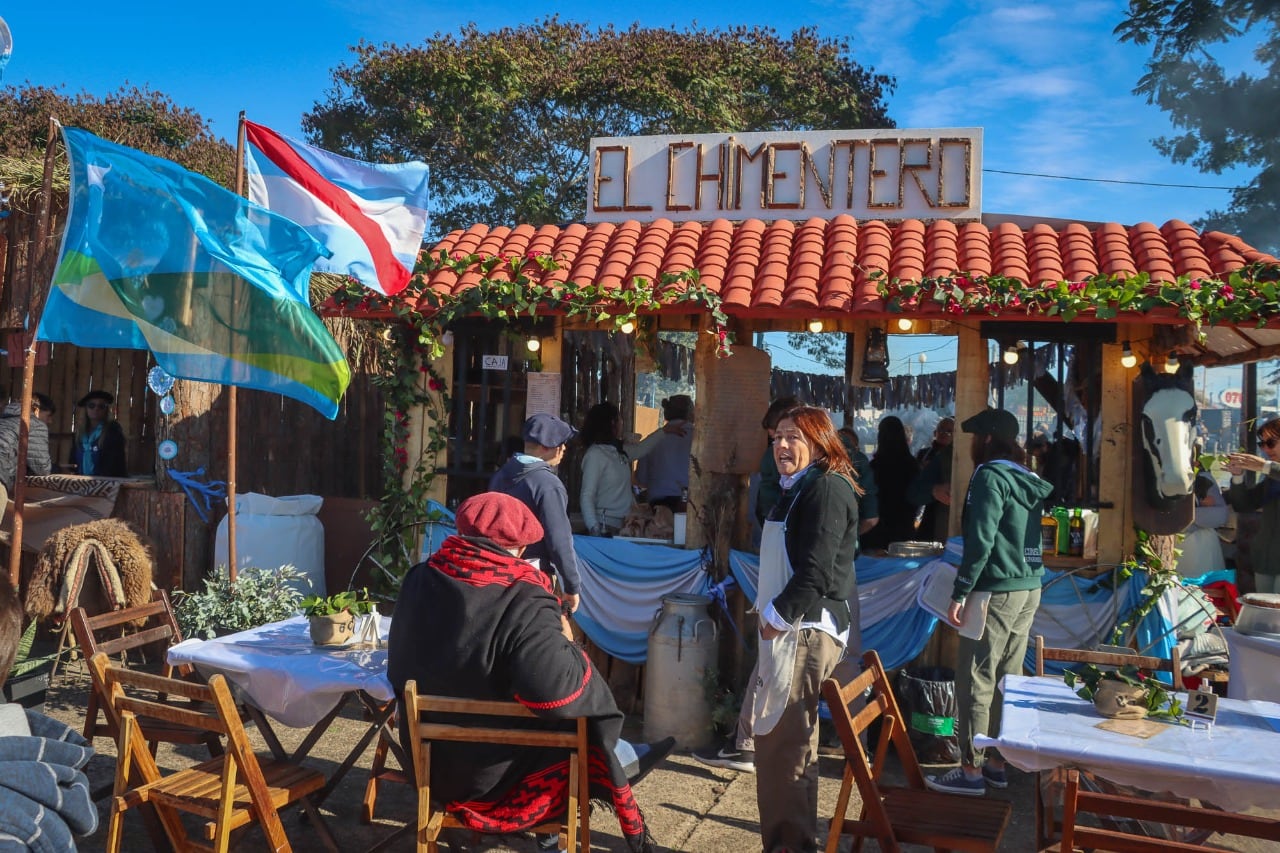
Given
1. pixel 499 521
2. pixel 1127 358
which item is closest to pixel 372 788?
pixel 499 521

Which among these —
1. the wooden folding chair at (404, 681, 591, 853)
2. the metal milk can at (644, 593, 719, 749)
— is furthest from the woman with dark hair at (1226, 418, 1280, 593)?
the wooden folding chair at (404, 681, 591, 853)

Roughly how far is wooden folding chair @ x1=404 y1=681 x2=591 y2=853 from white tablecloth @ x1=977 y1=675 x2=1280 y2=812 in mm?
1362

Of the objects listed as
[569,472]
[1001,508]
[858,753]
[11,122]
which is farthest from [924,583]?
[11,122]

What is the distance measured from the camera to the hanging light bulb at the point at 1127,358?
6578mm

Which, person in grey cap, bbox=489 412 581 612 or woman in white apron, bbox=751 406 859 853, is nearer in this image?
woman in white apron, bbox=751 406 859 853

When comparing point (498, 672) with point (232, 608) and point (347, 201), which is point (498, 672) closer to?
point (232, 608)

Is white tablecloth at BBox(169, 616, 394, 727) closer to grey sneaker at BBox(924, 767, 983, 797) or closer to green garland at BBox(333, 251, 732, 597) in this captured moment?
green garland at BBox(333, 251, 732, 597)

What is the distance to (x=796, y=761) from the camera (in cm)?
427

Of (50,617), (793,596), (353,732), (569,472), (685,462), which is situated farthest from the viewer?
(569,472)

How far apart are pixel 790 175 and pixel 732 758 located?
14.8 ft

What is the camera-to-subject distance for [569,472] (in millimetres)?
10719

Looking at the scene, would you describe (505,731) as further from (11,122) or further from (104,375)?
(11,122)

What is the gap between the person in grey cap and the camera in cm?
537

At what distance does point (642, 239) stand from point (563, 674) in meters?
4.80
